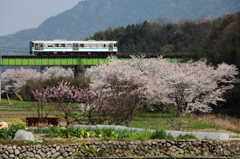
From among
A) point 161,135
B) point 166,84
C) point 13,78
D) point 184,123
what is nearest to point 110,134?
point 161,135

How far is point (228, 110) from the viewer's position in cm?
5194

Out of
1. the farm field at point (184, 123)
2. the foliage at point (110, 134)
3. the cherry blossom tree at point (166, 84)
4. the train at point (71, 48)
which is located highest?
the train at point (71, 48)

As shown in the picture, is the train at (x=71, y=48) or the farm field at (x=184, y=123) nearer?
the farm field at (x=184, y=123)

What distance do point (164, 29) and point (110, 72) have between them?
340 feet

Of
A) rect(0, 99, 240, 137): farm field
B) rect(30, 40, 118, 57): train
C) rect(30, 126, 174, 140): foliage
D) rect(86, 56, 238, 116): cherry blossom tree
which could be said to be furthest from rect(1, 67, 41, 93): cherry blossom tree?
rect(30, 126, 174, 140): foliage

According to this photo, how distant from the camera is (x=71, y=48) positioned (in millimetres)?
71000

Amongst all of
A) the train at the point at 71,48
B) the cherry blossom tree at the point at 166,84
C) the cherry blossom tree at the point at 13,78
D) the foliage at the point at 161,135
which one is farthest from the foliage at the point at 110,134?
the cherry blossom tree at the point at 13,78

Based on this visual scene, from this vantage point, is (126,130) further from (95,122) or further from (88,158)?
(95,122)

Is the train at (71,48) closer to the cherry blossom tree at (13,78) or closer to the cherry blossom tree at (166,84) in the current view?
the cherry blossom tree at (13,78)

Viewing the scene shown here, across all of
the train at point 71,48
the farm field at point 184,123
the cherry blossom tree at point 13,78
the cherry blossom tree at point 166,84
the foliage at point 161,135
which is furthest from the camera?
the cherry blossom tree at point 13,78

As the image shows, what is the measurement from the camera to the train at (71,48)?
6869cm

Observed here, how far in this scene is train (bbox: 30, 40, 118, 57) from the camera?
2704 inches

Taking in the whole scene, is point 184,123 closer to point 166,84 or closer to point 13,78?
point 166,84

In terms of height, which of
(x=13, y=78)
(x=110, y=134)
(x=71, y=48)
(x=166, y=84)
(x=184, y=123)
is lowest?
(x=184, y=123)
